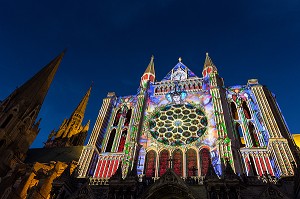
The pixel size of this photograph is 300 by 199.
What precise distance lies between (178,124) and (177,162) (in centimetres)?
362

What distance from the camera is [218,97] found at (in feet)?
72.1

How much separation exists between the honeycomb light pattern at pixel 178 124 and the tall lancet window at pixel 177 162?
0.69 metres

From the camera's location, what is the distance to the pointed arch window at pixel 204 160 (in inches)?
707

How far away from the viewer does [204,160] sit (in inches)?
733

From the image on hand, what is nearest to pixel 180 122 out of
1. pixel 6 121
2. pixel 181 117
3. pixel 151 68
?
pixel 181 117

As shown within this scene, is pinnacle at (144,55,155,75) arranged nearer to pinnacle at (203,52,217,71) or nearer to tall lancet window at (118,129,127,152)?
pinnacle at (203,52,217,71)

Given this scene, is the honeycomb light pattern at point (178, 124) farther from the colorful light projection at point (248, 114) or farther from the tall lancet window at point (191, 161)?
the colorful light projection at point (248, 114)

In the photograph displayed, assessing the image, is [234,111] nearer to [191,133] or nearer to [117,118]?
[191,133]

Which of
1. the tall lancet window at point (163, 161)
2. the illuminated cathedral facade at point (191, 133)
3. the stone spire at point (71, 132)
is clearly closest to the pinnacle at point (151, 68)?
the illuminated cathedral facade at point (191, 133)

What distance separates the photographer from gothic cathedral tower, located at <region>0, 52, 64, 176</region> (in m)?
27.3

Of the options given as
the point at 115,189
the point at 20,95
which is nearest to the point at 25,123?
the point at 20,95

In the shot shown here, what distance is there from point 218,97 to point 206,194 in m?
9.68

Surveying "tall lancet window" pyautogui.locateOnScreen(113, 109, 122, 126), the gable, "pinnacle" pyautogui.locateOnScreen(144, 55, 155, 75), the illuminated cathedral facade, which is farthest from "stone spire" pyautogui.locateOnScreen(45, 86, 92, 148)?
the gable

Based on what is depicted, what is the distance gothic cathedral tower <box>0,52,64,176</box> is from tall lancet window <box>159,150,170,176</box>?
1515 cm
